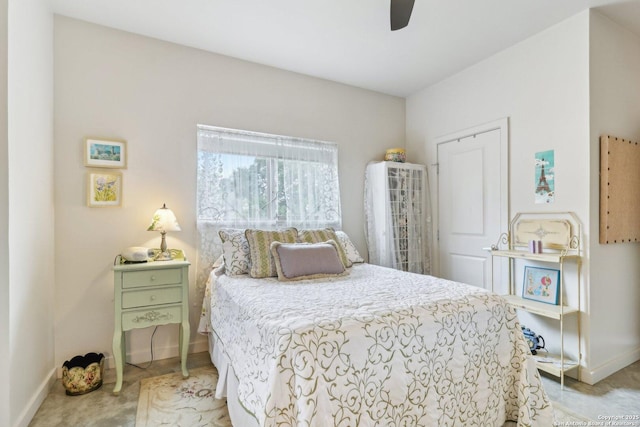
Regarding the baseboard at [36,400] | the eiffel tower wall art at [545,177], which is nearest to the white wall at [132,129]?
the baseboard at [36,400]

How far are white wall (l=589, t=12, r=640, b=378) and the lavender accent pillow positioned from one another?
187cm

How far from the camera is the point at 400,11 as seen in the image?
5.62 ft

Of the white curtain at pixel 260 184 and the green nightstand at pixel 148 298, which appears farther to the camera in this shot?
the white curtain at pixel 260 184

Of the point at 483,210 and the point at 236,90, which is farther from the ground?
the point at 236,90

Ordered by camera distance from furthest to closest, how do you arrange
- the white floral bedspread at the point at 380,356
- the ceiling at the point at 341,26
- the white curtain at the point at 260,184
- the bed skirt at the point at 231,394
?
the white curtain at the point at 260,184, the ceiling at the point at 341,26, the bed skirt at the point at 231,394, the white floral bedspread at the point at 380,356

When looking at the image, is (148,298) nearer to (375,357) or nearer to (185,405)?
(185,405)

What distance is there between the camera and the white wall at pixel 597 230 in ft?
7.66

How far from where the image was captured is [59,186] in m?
2.34

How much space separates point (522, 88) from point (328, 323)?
270 centimetres

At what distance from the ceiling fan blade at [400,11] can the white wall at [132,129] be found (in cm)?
163

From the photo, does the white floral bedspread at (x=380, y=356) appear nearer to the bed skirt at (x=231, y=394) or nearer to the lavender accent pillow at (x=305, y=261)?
the bed skirt at (x=231, y=394)

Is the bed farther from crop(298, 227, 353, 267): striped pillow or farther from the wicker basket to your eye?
the wicker basket

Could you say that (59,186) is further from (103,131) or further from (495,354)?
(495,354)

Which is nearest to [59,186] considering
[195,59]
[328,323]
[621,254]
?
[195,59]
